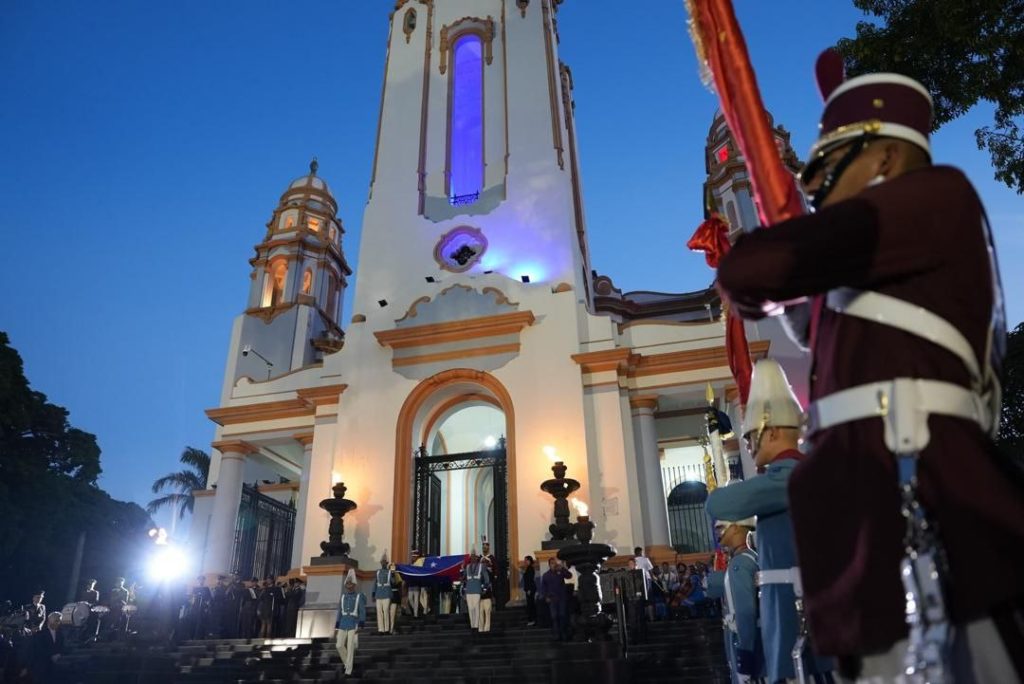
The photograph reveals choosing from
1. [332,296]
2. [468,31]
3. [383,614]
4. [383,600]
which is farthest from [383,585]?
[332,296]

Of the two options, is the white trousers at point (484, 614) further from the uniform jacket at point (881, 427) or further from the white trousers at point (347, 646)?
the uniform jacket at point (881, 427)

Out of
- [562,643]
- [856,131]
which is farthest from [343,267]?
[856,131]

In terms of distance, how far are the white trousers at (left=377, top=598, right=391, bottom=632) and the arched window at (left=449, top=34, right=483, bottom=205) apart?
38.7 ft

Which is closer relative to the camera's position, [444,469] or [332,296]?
[444,469]

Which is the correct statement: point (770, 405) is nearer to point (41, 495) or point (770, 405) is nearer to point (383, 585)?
point (383, 585)

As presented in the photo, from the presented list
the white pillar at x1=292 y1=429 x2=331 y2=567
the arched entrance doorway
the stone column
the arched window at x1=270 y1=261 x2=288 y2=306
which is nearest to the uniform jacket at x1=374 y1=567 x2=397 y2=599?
the arched entrance doorway

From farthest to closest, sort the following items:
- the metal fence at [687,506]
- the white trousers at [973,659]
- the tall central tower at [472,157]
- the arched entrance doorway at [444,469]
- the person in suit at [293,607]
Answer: the metal fence at [687,506] → the tall central tower at [472,157] → the arched entrance doorway at [444,469] → the person in suit at [293,607] → the white trousers at [973,659]

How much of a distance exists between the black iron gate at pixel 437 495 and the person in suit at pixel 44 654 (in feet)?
22.7

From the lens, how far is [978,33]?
790 centimetres

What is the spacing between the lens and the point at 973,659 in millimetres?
1400

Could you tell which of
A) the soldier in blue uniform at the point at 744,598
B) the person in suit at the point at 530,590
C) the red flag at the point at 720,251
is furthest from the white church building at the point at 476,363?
the red flag at the point at 720,251

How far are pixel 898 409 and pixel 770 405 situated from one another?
1653 mm

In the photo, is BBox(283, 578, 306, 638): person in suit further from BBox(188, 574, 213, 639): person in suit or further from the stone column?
the stone column

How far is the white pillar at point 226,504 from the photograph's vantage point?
55.0 ft
